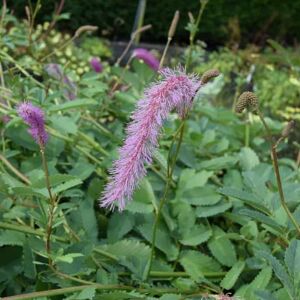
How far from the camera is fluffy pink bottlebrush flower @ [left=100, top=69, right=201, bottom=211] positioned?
856mm

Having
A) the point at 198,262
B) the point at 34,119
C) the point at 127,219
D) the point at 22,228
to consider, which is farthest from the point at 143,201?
the point at 34,119

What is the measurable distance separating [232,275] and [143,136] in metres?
0.40

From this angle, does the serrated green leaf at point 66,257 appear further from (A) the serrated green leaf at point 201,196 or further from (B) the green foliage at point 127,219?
(A) the serrated green leaf at point 201,196

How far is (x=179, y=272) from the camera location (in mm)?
1185

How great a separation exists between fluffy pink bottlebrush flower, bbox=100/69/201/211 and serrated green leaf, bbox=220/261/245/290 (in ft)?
1.09

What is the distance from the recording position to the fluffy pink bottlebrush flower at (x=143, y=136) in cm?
86

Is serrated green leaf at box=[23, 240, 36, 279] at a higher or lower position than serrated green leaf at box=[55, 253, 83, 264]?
lower

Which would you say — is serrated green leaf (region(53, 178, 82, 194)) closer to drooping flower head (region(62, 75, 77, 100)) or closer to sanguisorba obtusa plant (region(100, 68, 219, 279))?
sanguisorba obtusa plant (region(100, 68, 219, 279))

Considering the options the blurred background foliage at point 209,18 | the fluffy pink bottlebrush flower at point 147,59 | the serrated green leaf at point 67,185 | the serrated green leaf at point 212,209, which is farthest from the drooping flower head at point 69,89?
the blurred background foliage at point 209,18

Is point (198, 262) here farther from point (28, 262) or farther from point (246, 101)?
point (246, 101)

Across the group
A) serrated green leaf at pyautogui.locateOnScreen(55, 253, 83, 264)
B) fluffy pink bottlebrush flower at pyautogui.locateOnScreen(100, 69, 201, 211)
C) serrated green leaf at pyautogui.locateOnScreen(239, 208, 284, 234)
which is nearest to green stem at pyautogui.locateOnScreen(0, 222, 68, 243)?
serrated green leaf at pyautogui.locateOnScreen(55, 253, 83, 264)

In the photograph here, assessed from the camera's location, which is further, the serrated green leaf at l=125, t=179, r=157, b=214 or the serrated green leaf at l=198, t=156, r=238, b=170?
the serrated green leaf at l=198, t=156, r=238, b=170

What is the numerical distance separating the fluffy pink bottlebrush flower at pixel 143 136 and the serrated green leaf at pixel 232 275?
0.33 meters

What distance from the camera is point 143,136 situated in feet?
2.81
